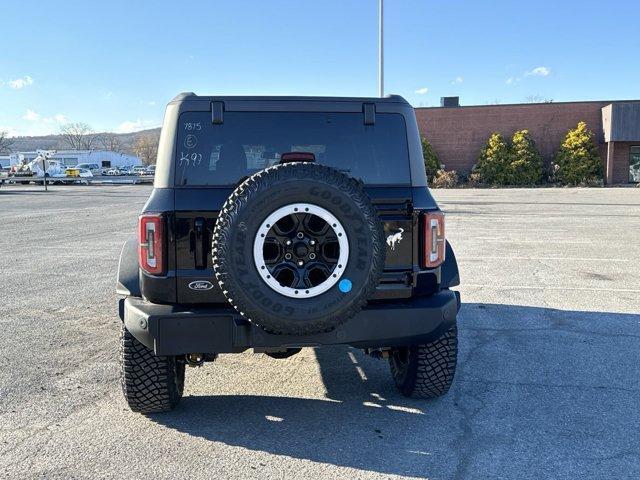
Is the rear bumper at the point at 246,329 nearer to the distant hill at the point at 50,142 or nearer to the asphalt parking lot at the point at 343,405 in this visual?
the asphalt parking lot at the point at 343,405

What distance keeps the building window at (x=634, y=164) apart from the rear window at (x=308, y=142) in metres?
A: 36.8

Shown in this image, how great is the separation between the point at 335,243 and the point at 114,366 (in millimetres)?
2631

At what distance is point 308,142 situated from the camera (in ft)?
12.4

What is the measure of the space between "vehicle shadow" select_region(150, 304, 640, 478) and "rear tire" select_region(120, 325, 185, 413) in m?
0.16

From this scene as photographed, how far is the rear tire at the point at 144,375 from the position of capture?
3721 millimetres

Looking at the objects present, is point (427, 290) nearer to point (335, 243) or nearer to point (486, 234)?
point (335, 243)

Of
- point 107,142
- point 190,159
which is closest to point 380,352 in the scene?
point 190,159

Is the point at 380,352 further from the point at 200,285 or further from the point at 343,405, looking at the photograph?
the point at 200,285

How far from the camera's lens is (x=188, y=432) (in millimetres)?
3629

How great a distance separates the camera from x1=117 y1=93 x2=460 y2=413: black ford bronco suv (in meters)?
3.13

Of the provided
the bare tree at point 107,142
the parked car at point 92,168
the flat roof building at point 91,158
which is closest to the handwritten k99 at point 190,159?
the parked car at point 92,168

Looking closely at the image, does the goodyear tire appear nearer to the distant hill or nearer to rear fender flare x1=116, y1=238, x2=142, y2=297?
rear fender flare x1=116, y1=238, x2=142, y2=297

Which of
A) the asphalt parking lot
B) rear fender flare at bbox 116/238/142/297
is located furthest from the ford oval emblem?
the asphalt parking lot

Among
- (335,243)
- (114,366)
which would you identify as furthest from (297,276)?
(114,366)
